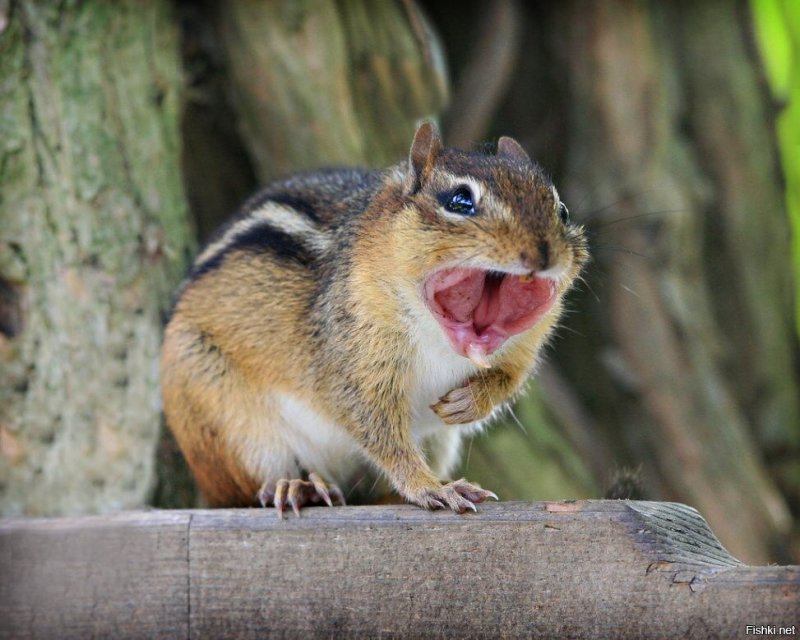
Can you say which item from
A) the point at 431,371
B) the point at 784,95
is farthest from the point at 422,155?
the point at 784,95

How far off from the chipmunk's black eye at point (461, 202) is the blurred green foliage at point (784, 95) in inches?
109

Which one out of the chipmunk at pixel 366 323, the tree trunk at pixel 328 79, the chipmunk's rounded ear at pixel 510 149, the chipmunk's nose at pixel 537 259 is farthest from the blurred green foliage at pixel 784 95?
the chipmunk's nose at pixel 537 259

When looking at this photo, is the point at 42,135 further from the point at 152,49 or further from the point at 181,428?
the point at 181,428

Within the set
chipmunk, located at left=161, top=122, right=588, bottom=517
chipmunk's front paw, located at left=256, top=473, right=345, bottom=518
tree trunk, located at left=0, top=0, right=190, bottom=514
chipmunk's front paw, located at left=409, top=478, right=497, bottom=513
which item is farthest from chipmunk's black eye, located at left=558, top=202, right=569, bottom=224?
tree trunk, located at left=0, top=0, right=190, bottom=514

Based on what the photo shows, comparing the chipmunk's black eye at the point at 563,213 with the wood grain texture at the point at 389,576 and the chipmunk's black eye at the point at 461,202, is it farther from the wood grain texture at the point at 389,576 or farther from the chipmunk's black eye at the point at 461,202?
the wood grain texture at the point at 389,576

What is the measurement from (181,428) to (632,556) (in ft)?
5.43

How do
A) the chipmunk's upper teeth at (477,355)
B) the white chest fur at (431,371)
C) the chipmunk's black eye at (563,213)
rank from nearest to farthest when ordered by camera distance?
the chipmunk's upper teeth at (477,355) < the chipmunk's black eye at (563,213) < the white chest fur at (431,371)

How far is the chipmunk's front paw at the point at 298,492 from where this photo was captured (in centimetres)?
277

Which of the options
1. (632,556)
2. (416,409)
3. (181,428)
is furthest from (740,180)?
(632,556)

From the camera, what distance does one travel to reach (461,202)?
8.55ft

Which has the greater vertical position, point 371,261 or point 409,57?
point 409,57

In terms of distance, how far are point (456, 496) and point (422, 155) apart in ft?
3.17

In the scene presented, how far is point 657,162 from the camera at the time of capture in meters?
4.95

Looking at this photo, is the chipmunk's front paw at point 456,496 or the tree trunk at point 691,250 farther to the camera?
the tree trunk at point 691,250
